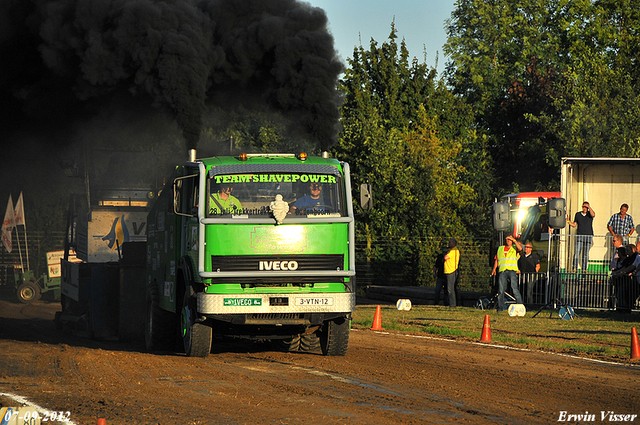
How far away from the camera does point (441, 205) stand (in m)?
37.6

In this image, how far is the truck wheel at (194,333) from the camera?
10.8m

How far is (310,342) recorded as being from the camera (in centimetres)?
1226

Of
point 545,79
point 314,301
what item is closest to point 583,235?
point 314,301

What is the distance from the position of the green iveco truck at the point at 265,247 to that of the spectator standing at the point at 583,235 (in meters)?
9.06

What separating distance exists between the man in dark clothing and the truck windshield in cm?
983

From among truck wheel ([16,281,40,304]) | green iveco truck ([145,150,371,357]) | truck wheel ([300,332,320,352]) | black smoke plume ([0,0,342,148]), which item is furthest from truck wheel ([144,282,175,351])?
truck wheel ([16,281,40,304])

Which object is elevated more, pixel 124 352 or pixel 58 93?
pixel 58 93

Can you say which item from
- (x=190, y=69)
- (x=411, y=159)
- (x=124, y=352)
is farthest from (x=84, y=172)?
(x=411, y=159)

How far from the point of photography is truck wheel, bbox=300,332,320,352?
1223cm

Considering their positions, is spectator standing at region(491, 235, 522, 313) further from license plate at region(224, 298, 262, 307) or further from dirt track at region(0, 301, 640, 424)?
license plate at region(224, 298, 262, 307)

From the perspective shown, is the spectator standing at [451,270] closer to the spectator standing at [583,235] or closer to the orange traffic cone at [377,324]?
the spectator standing at [583,235]

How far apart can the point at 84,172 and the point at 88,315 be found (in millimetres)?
4506

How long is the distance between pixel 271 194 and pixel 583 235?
1035 centimetres

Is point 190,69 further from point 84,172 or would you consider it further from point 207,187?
point 207,187
